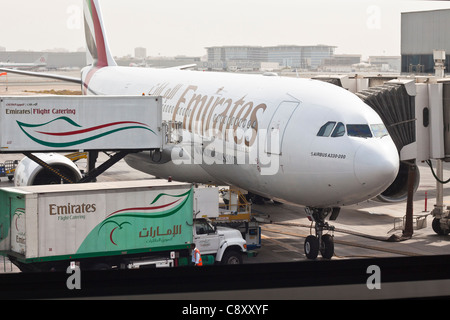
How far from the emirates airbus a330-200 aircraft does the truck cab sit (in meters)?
1.44

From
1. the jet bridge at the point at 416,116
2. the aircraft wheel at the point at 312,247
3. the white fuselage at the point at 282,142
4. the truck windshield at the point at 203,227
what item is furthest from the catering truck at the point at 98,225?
the jet bridge at the point at 416,116

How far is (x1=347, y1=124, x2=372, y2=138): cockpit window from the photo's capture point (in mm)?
15057

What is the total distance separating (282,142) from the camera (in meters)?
15.8

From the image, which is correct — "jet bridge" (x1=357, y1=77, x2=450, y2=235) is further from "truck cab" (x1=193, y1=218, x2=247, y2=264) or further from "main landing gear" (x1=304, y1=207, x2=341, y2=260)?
"truck cab" (x1=193, y1=218, x2=247, y2=264)

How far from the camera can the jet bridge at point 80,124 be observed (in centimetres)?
1683

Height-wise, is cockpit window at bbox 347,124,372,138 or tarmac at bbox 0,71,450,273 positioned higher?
cockpit window at bbox 347,124,372,138

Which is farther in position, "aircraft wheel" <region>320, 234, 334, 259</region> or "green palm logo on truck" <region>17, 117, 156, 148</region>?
"green palm logo on truck" <region>17, 117, 156, 148</region>

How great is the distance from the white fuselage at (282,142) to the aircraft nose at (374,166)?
20mm

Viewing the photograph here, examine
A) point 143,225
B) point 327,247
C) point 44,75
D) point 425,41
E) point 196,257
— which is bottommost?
point 327,247

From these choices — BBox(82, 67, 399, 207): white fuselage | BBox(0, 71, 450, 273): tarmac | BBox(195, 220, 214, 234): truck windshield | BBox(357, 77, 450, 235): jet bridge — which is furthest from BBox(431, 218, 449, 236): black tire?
BBox(195, 220, 214, 234): truck windshield

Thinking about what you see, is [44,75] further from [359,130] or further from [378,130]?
[378,130]

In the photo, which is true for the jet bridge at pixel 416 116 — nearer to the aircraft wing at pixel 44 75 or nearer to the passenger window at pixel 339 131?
the passenger window at pixel 339 131

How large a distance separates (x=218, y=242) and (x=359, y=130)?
4.16m

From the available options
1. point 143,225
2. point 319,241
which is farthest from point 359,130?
point 143,225
